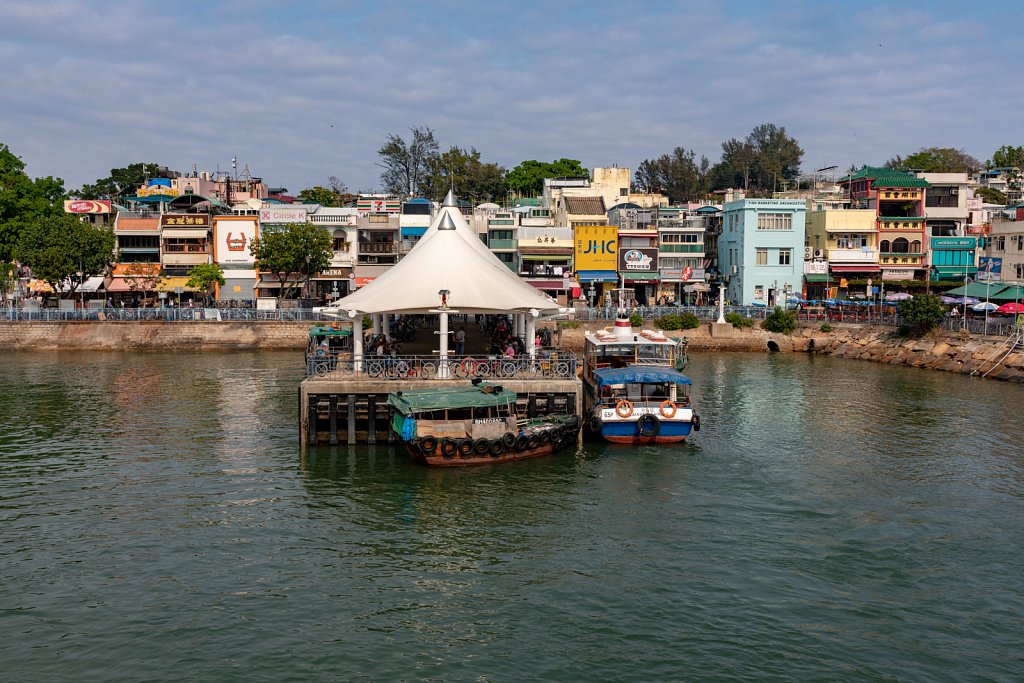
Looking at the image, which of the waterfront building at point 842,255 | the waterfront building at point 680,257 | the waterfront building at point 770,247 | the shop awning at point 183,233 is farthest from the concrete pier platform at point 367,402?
the waterfront building at point 842,255

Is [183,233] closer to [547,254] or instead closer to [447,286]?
[547,254]

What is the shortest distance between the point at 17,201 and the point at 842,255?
3149 inches

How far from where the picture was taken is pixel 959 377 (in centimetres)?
5984

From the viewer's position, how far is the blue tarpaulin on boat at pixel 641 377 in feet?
126

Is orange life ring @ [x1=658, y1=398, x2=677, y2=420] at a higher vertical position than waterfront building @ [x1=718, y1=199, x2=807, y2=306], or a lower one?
lower

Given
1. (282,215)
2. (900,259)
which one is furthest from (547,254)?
(900,259)

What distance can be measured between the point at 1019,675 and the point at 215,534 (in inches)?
826

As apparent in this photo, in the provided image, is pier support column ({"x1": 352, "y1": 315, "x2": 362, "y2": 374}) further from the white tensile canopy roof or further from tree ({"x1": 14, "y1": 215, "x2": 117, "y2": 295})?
tree ({"x1": 14, "y1": 215, "x2": 117, "y2": 295})

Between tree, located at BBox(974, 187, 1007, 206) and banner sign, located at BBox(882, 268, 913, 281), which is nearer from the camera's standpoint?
banner sign, located at BBox(882, 268, 913, 281)

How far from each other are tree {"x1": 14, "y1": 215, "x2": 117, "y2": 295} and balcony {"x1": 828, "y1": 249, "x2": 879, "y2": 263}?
2690 inches

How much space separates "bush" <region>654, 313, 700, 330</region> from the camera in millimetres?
79312

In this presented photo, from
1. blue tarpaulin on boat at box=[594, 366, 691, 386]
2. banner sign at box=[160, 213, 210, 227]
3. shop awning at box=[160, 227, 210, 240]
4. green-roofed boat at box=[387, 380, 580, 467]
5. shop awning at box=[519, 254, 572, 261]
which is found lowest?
green-roofed boat at box=[387, 380, 580, 467]

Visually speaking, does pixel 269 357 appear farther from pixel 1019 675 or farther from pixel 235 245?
pixel 1019 675

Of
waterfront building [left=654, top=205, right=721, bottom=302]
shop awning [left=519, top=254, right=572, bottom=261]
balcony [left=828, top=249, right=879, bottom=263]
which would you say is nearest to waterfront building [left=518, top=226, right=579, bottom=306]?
shop awning [left=519, top=254, right=572, bottom=261]
